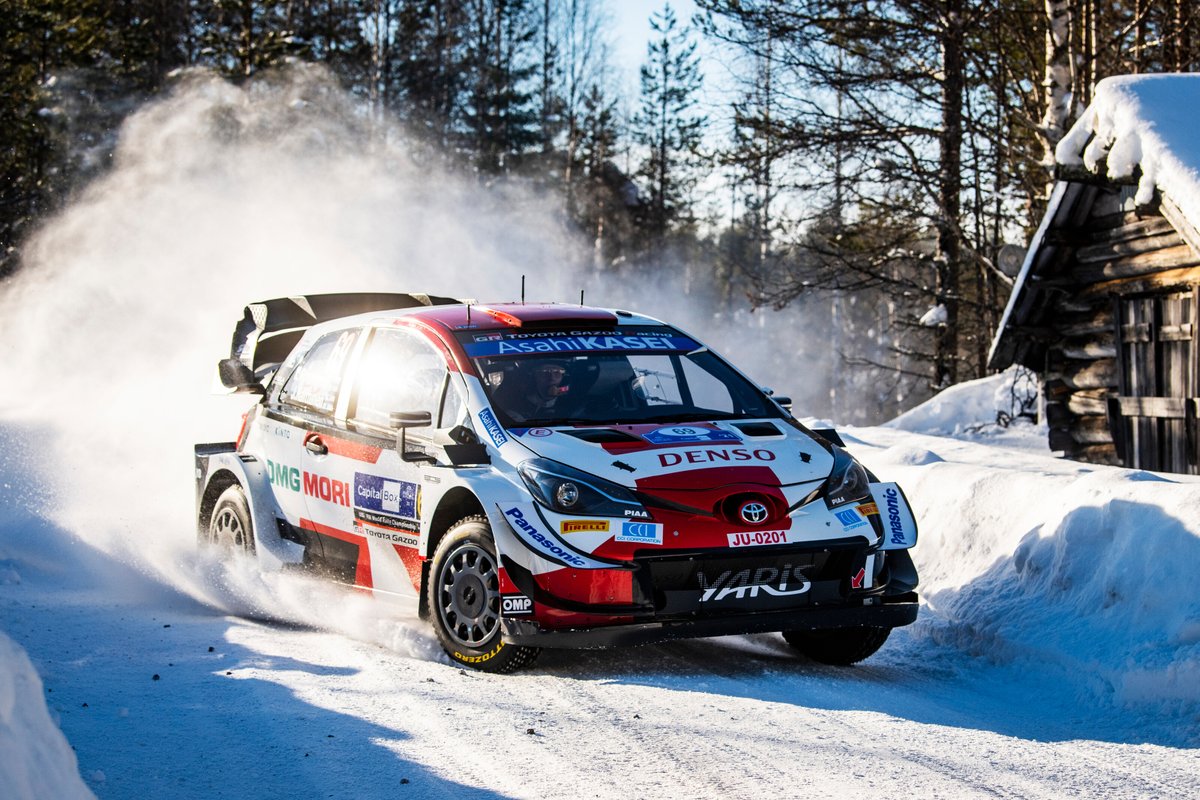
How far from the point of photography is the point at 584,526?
19.5ft

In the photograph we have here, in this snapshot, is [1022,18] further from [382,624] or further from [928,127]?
[382,624]

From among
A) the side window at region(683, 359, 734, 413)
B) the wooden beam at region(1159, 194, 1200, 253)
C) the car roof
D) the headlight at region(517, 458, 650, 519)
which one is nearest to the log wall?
the wooden beam at region(1159, 194, 1200, 253)

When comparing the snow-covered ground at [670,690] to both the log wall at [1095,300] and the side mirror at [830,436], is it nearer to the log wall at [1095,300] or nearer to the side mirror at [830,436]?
the side mirror at [830,436]

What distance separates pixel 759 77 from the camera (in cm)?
2369

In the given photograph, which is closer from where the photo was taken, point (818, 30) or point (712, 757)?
point (712, 757)

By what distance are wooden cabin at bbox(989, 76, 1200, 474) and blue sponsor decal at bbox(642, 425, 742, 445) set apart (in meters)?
7.30

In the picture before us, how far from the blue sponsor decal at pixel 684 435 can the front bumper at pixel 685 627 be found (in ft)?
2.76

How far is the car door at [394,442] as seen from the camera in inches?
269

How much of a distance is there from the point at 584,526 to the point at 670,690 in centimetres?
76

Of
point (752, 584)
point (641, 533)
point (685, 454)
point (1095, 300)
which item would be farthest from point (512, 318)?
point (1095, 300)

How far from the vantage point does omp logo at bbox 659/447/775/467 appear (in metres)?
6.16

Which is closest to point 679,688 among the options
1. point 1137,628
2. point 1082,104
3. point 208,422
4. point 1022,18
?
point 1137,628

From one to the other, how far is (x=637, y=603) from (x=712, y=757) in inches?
47.6

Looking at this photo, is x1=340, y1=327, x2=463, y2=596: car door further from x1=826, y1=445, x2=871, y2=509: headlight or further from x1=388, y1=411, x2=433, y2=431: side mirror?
x1=826, y1=445, x2=871, y2=509: headlight
